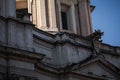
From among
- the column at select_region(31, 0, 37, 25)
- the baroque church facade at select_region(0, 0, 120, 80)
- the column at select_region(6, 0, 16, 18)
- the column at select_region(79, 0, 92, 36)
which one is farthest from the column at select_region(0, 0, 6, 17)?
the column at select_region(79, 0, 92, 36)

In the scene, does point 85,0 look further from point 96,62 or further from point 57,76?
point 57,76

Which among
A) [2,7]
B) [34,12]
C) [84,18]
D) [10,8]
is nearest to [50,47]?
[10,8]

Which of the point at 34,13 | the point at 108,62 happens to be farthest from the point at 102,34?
the point at 34,13

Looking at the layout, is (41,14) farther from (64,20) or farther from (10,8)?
(10,8)

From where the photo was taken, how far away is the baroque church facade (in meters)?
21.5

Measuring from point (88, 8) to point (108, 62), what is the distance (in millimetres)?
8279

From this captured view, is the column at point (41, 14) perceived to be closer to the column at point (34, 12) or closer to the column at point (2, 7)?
the column at point (34, 12)

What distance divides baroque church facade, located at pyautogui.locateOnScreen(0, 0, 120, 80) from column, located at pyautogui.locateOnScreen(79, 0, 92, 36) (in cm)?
8

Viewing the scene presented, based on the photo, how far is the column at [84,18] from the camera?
31500mm

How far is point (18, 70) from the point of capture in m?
21.2

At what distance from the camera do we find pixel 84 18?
3203 centimetres

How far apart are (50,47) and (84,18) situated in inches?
314

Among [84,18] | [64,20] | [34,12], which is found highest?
[34,12]

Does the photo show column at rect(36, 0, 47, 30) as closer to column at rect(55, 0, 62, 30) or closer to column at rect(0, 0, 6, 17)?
column at rect(55, 0, 62, 30)
